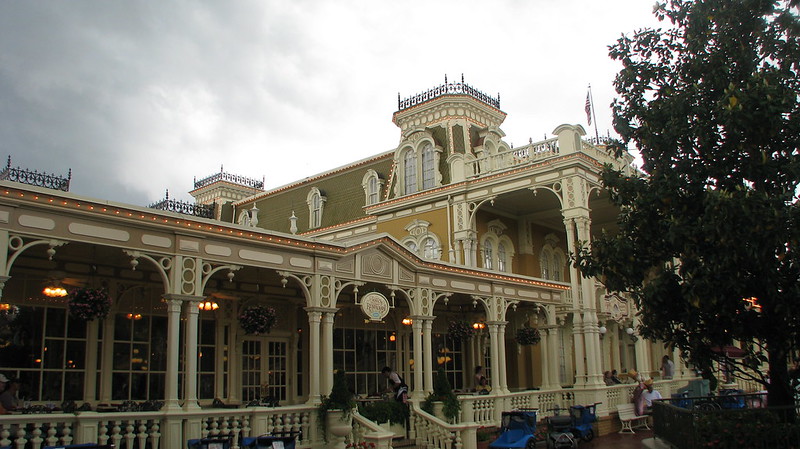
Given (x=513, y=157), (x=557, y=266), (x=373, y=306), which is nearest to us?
(x=373, y=306)

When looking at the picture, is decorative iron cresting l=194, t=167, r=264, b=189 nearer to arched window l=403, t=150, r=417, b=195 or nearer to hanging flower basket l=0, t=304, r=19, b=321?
arched window l=403, t=150, r=417, b=195

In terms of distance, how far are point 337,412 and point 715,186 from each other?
8.08 m

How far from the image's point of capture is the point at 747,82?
408 inches

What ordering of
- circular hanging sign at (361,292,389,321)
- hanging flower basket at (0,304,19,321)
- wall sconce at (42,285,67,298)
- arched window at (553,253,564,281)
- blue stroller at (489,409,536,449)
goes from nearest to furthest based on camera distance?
wall sconce at (42,285,67,298)
hanging flower basket at (0,304,19,321)
blue stroller at (489,409,536,449)
circular hanging sign at (361,292,389,321)
arched window at (553,253,564,281)

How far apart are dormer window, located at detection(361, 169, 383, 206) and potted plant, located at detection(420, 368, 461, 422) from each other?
44.9ft

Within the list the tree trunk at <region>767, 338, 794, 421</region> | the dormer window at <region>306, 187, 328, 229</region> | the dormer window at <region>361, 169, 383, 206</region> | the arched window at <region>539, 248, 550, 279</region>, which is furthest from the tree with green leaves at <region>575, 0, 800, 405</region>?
the dormer window at <region>306, 187, 328, 229</region>

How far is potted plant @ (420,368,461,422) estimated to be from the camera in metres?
16.1

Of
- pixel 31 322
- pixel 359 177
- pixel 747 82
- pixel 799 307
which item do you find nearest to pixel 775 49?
pixel 747 82

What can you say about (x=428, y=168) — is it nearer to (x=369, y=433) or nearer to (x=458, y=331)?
(x=458, y=331)

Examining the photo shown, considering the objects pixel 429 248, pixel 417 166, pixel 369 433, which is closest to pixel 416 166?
pixel 417 166

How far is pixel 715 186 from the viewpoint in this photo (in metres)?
10.8

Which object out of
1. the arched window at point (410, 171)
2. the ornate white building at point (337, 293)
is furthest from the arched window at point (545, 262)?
the arched window at point (410, 171)

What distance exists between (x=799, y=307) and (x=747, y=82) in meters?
3.32

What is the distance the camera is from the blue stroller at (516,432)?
1430 cm
